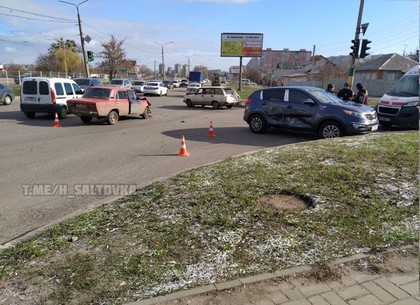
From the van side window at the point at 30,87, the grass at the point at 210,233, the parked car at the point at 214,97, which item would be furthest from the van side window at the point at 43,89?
the grass at the point at 210,233

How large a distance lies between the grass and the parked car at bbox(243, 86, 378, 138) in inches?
163

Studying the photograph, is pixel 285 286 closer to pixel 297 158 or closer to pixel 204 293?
pixel 204 293

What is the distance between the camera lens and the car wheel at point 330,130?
9969 millimetres

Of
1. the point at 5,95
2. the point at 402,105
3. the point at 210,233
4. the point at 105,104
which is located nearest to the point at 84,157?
the point at 210,233

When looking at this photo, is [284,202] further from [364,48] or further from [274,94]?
[364,48]

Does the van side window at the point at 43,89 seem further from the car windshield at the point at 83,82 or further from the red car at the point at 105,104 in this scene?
the car windshield at the point at 83,82

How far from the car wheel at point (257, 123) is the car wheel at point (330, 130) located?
6.83ft

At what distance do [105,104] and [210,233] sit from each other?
10.9 metres

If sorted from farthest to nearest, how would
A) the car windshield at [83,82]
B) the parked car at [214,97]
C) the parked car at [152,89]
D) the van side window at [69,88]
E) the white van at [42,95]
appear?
the parked car at [152,89] → the car windshield at [83,82] → the parked car at [214,97] → the van side window at [69,88] → the white van at [42,95]

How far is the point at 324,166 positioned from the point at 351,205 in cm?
165

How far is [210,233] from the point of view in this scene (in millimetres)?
3809

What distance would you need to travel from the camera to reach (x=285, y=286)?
2.92 m

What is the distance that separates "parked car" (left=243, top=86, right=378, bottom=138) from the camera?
32.2 ft

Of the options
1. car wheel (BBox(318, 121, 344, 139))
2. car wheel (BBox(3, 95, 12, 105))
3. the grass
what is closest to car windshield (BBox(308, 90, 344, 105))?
car wheel (BBox(318, 121, 344, 139))
